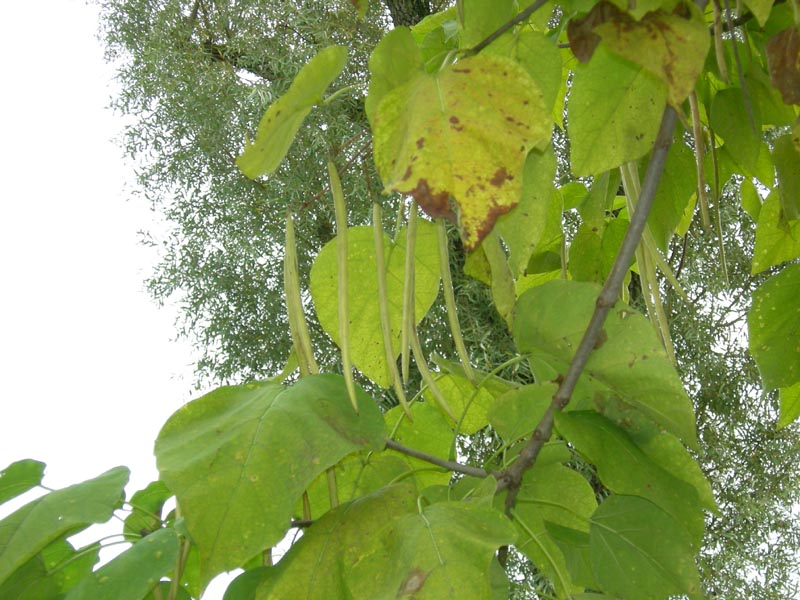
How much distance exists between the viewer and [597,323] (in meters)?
0.24

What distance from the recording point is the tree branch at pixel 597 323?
0.24m

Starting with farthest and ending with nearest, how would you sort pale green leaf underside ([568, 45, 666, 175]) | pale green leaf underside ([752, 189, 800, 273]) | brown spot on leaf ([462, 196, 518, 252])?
pale green leaf underside ([752, 189, 800, 273]) → pale green leaf underside ([568, 45, 666, 175]) → brown spot on leaf ([462, 196, 518, 252])

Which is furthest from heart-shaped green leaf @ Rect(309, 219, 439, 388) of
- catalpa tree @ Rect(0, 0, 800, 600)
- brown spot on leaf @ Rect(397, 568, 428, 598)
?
brown spot on leaf @ Rect(397, 568, 428, 598)

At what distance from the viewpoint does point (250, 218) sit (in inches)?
97.5

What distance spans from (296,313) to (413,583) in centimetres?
9

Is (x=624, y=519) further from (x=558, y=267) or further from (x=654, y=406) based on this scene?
(x=558, y=267)

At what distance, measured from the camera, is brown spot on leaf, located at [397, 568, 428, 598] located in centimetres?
21

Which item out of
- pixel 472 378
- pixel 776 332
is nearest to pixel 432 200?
pixel 472 378

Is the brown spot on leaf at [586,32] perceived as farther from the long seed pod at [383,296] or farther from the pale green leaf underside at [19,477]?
the pale green leaf underside at [19,477]

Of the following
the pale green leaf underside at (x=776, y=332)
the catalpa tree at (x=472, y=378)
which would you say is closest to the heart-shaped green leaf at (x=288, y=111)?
the catalpa tree at (x=472, y=378)

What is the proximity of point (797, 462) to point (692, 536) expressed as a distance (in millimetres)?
2328

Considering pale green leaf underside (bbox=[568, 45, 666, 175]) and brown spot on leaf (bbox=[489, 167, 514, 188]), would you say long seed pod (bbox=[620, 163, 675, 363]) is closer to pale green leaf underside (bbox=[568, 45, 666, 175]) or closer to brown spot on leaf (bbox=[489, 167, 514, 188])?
pale green leaf underside (bbox=[568, 45, 666, 175])

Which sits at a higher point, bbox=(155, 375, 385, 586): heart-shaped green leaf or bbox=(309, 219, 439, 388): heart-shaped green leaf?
bbox=(309, 219, 439, 388): heart-shaped green leaf

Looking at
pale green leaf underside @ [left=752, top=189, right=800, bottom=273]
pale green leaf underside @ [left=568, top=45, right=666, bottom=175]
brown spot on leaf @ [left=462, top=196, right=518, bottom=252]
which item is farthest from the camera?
pale green leaf underside @ [left=752, top=189, right=800, bottom=273]
